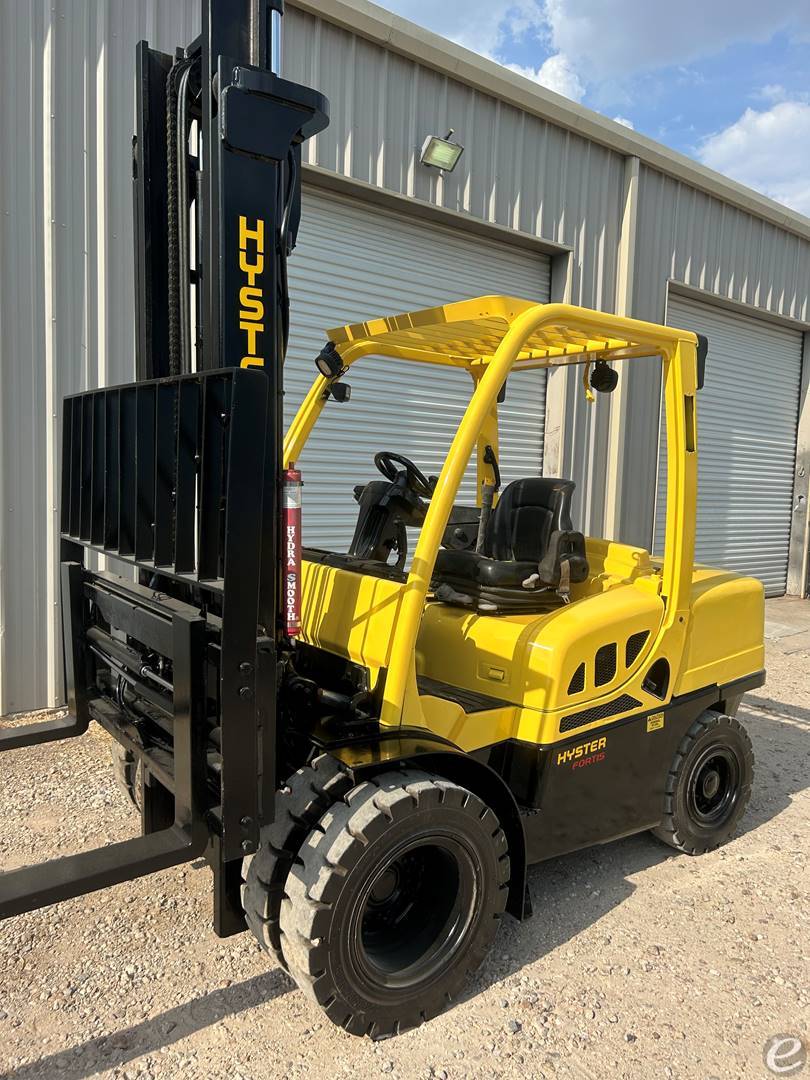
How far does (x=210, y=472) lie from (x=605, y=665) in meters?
1.86

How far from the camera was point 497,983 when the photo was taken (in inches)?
115

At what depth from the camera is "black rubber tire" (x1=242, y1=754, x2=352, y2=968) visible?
8.41 feet

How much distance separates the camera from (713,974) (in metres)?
3.03

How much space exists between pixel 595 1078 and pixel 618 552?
90.4 inches

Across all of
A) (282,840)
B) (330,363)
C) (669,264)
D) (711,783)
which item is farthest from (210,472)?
(669,264)

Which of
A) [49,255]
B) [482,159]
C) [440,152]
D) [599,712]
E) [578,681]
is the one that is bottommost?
[599,712]

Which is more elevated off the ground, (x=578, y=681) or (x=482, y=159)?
(x=482, y=159)

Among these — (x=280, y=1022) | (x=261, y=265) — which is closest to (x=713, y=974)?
(x=280, y=1022)

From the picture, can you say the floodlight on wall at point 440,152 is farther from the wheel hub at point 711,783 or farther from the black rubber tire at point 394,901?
the black rubber tire at point 394,901

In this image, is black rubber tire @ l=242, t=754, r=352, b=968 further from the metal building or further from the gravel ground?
the metal building

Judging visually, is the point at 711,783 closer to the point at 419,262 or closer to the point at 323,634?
the point at 323,634

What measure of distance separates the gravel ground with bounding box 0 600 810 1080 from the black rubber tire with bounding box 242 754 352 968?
38cm

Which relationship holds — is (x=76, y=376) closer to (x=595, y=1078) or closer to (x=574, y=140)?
(x=595, y=1078)

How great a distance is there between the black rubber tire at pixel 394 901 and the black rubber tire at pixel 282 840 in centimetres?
5
